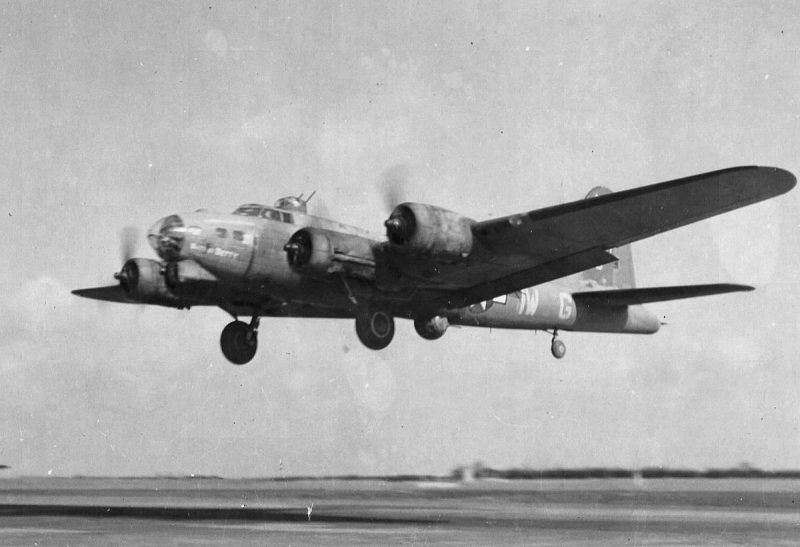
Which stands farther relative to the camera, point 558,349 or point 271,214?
point 558,349

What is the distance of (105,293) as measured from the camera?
2102 centimetres

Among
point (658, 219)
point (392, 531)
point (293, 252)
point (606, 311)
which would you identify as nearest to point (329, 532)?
point (392, 531)

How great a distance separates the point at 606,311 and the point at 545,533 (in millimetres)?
10885

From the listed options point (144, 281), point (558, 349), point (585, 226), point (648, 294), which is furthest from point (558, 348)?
point (144, 281)

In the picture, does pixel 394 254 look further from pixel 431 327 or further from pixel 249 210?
pixel 431 327

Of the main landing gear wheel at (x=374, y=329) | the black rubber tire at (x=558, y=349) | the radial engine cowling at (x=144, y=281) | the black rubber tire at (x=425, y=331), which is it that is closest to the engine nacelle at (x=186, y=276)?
the radial engine cowling at (x=144, y=281)

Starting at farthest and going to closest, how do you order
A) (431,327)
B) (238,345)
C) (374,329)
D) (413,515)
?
(431,327) < (238,345) < (374,329) < (413,515)

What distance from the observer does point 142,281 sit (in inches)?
675

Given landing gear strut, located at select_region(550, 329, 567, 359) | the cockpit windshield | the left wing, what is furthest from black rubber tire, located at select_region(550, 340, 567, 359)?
the cockpit windshield

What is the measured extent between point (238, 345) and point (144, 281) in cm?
220

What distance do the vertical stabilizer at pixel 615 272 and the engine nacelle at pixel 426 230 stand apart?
786 cm

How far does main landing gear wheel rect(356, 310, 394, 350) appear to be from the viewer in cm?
1722

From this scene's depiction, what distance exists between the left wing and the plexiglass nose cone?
474 cm

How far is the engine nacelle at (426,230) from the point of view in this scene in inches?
615
